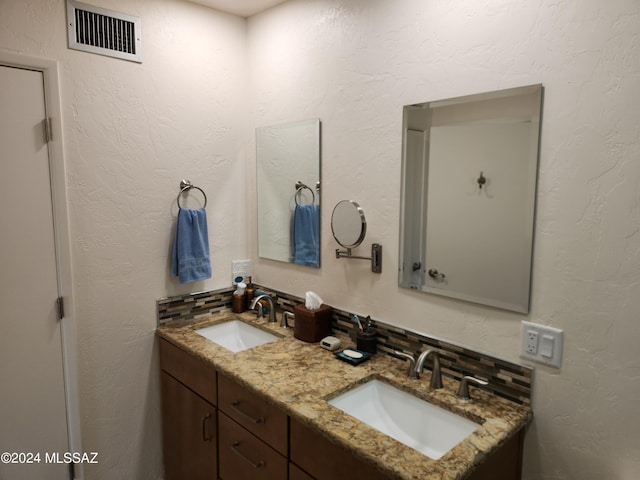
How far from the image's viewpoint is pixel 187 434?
199cm

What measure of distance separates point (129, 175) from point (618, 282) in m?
1.94

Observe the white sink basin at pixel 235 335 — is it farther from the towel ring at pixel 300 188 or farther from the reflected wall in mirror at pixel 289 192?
the towel ring at pixel 300 188

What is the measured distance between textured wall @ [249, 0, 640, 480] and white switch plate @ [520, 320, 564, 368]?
0.02m

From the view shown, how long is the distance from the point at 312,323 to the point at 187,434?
0.80 metres

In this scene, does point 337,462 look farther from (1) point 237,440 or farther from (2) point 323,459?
(1) point 237,440

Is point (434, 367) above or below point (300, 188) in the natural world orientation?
below

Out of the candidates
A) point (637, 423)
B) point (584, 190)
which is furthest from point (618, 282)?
point (637, 423)

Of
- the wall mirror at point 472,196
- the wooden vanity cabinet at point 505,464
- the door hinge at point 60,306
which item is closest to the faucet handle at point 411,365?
the wall mirror at point 472,196

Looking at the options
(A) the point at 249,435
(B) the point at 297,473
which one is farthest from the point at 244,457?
(B) the point at 297,473

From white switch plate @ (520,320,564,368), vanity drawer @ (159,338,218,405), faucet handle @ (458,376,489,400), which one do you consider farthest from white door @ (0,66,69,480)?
white switch plate @ (520,320,564,368)

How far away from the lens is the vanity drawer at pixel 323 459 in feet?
3.85

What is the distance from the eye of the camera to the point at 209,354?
1787mm

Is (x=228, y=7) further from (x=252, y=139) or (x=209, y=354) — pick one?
(x=209, y=354)

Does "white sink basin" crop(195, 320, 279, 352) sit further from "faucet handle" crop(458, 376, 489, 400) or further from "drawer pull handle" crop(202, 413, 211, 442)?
"faucet handle" crop(458, 376, 489, 400)
